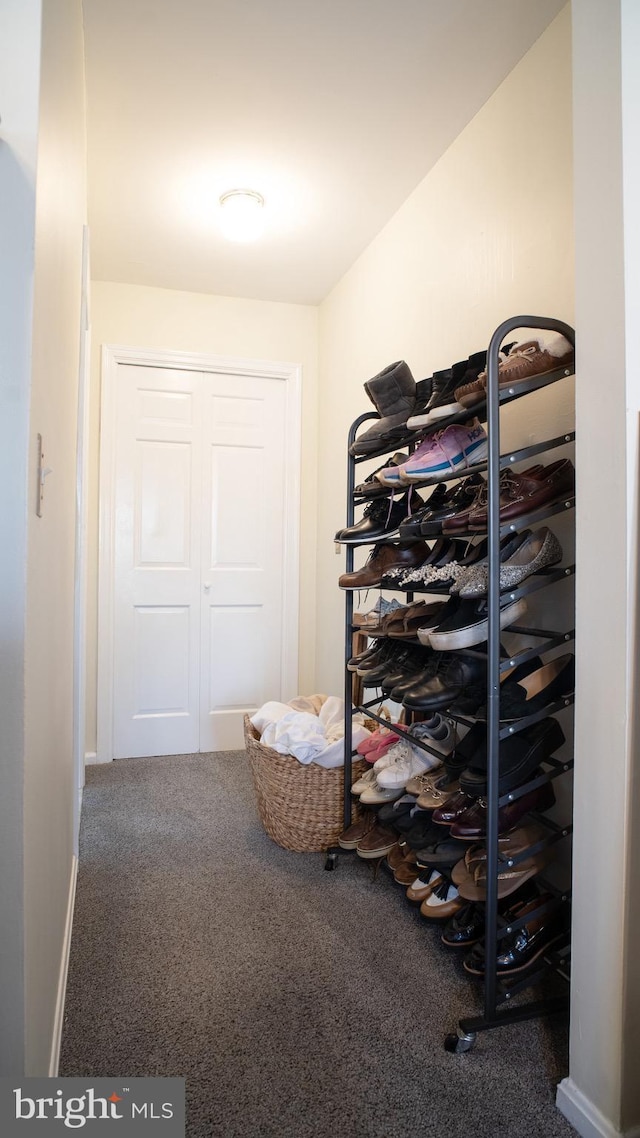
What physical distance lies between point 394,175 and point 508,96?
60cm

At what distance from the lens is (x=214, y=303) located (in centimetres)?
353

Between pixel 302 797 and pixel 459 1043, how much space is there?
0.95m

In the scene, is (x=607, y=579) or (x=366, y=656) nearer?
(x=607, y=579)

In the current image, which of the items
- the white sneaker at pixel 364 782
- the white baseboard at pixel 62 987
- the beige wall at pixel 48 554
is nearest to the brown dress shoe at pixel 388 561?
the white sneaker at pixel 364 782

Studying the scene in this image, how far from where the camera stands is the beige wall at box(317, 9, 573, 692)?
5.60 feet

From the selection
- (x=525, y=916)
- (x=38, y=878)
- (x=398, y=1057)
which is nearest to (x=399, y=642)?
(x=525, y=916)

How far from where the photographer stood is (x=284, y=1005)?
4.78 ft

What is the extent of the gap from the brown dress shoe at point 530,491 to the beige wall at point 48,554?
0.91 m

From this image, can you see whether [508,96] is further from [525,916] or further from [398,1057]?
[398,1057]

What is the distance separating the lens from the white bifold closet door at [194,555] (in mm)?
3410

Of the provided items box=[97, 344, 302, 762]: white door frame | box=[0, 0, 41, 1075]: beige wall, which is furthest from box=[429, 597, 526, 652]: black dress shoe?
box=[97, 344, 302, 762]: white door frame

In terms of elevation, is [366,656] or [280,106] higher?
[280,106]

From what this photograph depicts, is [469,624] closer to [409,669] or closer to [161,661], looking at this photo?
[409,669]

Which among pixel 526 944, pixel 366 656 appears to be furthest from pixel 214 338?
pixel 526 944
